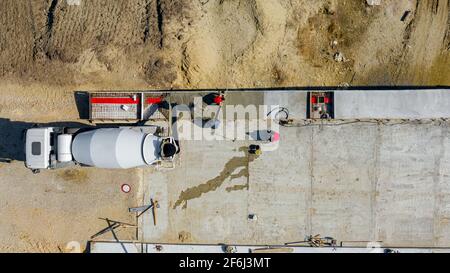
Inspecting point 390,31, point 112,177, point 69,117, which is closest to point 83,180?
point 112,177

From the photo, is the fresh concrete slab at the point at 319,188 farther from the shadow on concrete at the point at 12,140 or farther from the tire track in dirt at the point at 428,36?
the shadow on concrete at the point at 12,140

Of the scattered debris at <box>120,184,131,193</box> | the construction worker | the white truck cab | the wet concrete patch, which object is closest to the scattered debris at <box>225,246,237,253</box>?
the wet concrete patch

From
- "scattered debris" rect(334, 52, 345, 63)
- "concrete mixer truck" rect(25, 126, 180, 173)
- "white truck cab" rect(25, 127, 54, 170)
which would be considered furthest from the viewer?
"scattered debris" rect(334, 52, 345, 63)

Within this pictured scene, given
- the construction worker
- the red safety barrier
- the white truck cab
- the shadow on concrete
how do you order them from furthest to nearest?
the shadow on concrete → the red safety barrier → the construction worker → the white truck cab

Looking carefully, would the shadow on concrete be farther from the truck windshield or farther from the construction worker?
the construction worker

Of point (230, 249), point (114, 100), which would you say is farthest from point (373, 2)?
point (230, 249)

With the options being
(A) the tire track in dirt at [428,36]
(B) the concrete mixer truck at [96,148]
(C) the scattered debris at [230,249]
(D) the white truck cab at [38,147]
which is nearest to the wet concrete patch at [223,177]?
(B) the concrete mixer truck at [96,148]

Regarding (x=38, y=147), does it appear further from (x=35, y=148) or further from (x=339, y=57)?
(x=339, y=57)

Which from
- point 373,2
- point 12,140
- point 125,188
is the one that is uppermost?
point 373,2
